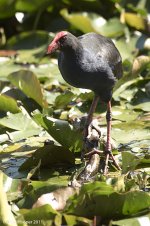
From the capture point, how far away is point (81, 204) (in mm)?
2727

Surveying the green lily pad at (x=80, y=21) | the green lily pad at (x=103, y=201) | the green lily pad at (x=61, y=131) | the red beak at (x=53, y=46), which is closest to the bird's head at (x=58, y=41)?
the red beak at (x=53, y=46)

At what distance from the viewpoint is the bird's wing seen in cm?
367

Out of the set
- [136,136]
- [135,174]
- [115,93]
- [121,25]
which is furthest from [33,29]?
[135,174]

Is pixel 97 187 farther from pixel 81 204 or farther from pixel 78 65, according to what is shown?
pixel 78 65

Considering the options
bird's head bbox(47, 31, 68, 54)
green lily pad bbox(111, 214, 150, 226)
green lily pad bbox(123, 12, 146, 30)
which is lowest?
green lily pad bbox(111, 214, 150, 226)

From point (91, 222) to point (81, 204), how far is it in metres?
0.09

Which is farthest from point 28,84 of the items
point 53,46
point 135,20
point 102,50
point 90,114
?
point 135,20

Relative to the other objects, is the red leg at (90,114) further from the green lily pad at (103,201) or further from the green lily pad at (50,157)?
the green lily pad at (103,201)

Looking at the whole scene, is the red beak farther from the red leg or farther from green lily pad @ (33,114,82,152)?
the red leg

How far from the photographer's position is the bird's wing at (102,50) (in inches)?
144

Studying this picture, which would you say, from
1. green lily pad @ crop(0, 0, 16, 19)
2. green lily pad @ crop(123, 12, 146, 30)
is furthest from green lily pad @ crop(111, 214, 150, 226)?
green lily pad @ crop(0, 0, 16, 19)

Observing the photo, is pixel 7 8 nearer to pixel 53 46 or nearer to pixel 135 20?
pixel 135 20

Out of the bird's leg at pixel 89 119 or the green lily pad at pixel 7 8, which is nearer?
the bird's leg at pixel 89 119

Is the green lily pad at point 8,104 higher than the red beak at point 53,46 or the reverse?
the reverse
